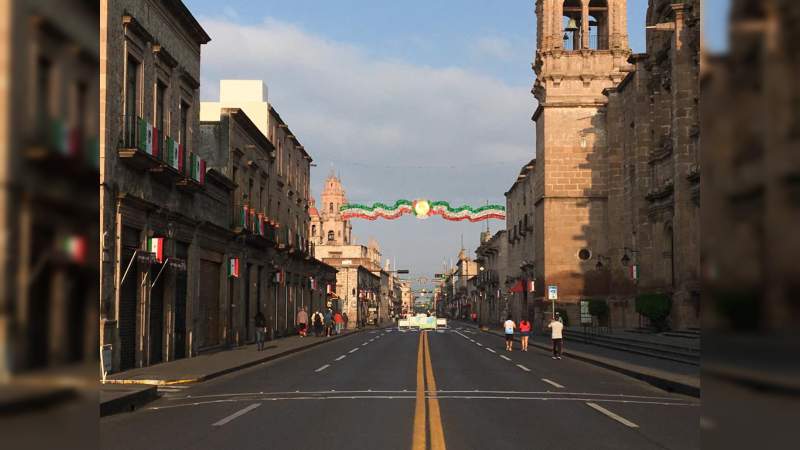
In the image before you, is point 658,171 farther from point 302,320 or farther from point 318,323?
point 318,323

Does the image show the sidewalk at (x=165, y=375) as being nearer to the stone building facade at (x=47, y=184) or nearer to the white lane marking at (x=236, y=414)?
the white lane marking at (x=236, y=414)

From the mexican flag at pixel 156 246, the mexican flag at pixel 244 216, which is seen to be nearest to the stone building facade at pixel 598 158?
the mexican flag at pixel 244 216

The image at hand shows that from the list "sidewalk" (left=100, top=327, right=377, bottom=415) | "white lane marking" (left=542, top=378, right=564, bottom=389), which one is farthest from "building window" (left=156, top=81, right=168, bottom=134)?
"white lane marking" (left=542, top=378, right=564, bottom=389)

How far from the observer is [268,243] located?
43812 millimetres

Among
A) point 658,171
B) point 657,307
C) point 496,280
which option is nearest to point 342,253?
point 496,280

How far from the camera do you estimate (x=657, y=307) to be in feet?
113

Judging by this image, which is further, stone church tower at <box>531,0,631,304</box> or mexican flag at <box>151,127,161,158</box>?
stone church tower at <box>531,0,631,304</box>

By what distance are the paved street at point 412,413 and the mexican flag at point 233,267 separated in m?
13.2

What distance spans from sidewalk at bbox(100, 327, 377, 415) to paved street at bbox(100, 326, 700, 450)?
394mm

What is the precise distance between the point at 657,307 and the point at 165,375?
2196 centimetres

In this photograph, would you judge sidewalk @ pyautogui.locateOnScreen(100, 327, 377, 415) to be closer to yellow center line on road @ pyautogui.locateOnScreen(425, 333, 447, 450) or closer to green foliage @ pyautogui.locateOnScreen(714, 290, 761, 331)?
yellow center line on road @ pyautogui.locateOnScreen(425, 333, 447, 450)

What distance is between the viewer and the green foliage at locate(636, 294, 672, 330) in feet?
113

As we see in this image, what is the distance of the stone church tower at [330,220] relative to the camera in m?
143

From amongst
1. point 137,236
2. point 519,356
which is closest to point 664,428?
point 137,236
